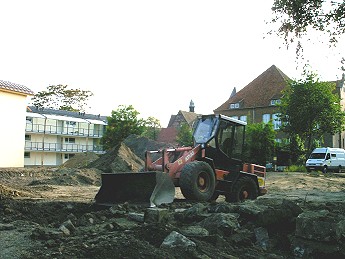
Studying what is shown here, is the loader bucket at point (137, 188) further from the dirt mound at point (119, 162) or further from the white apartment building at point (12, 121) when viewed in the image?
the white apartment building at point (12, 121)

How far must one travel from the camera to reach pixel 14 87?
27.6m

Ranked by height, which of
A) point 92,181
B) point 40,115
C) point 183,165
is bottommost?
point 92,181

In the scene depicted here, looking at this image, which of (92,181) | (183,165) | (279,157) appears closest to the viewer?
(183,165)

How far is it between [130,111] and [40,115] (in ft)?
43.7

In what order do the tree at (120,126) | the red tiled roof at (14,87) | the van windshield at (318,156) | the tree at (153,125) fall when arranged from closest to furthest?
the red tiled roof at (14,87) < the van windshield at (318,156) < the tree at (120,126) < the tree at (153,125)

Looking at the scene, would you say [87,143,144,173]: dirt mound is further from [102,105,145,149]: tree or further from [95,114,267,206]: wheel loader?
[102,105,145,149]: tree

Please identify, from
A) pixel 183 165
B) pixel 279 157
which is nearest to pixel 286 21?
pixel 183 165

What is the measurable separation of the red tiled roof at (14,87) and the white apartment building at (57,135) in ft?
95.8

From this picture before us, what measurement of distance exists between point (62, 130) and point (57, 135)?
1144mm

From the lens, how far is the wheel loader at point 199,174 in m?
9.70

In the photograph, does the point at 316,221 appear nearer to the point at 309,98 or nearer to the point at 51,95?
the point at 309,98

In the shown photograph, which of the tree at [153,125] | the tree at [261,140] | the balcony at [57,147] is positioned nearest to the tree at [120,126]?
the balcony at [57,147]

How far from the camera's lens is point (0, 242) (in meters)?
5.82

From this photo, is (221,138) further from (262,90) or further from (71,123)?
(71,123)
